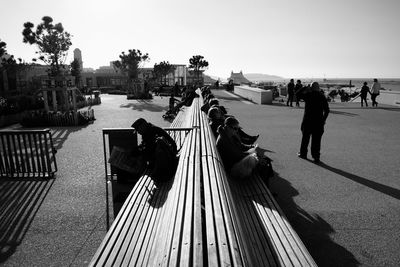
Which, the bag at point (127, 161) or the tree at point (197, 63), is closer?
the bag at point (127, 161)

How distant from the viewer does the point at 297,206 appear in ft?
17.2

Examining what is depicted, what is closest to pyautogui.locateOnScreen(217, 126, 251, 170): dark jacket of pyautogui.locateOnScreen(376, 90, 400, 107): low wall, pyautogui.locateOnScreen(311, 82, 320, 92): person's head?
pyautogui.locateOnScreen(311, 82, 320, 92): person's head

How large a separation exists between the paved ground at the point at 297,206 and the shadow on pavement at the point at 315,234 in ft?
0.04

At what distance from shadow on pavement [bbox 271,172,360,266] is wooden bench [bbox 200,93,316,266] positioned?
2.16 ft

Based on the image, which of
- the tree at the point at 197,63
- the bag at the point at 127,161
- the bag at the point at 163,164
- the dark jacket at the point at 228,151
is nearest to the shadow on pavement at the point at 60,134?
the bag at the point at 127,161

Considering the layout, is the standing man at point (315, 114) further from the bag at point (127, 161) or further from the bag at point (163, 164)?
the bag at point (127, 161)

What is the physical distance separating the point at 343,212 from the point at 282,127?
8.38 meters

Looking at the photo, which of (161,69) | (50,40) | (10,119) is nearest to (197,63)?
(161,69)

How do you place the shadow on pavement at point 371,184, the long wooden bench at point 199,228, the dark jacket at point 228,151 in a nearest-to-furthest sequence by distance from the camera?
the long wooden bench at point 199,228 → the dark jacket at point 228,151 → the shadow on pavement at point 371,184

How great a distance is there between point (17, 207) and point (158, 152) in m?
2.83

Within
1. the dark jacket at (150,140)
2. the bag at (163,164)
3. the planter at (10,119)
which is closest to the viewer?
the bag at (163,164)

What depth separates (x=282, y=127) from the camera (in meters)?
13.1

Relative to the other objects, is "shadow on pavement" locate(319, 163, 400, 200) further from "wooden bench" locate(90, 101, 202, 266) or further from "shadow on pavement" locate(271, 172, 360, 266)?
"wooden bench" locate(90, 101, 202, 266)

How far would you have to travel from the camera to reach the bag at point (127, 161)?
225 inches
